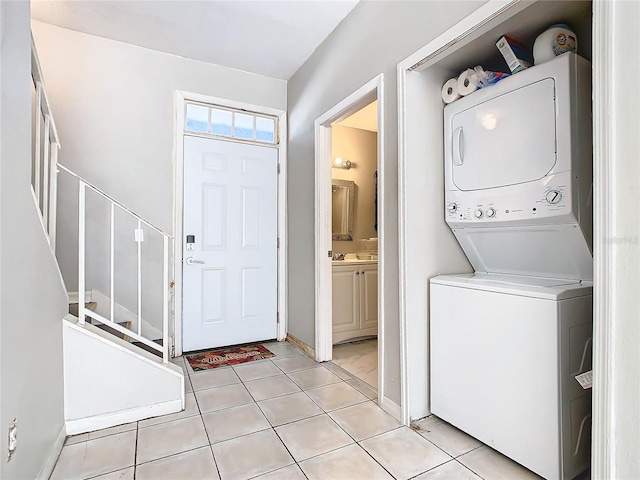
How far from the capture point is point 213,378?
2.56m

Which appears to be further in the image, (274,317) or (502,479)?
(274,317)

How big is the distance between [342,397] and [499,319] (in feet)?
3.82

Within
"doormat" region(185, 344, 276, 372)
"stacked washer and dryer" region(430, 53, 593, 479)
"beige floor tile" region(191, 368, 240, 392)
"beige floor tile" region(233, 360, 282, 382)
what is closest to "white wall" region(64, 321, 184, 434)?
"beige floor tile" region(191, 368, 240, 392)

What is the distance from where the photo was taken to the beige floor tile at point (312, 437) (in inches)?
65.8

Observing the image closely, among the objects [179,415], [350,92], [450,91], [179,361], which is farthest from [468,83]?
[179,361]

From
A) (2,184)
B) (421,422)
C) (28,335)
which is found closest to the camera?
(2,184)

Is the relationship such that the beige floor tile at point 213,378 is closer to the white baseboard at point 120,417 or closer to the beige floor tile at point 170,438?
the white baseboard at point 120,417

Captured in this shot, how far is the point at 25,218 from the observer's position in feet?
4.48

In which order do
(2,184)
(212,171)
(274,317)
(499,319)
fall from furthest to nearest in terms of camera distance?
(274,317)
(212,171)
(499,319)
(2,184)

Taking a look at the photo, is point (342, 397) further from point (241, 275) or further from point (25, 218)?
point (25, 218)

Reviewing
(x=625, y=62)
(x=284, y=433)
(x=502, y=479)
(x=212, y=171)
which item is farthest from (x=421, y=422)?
(x=212, y=171)

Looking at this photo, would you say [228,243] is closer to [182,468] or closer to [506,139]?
[182,468]

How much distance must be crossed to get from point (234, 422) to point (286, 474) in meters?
0.55

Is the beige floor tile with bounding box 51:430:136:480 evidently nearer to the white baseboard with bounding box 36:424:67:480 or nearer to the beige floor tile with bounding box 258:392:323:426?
the white baseboard with bounding box 36:424:67:480
